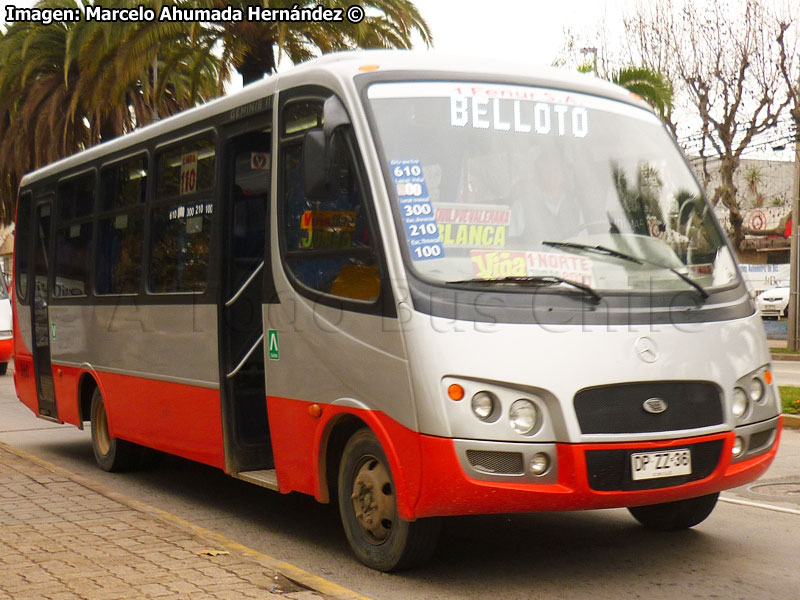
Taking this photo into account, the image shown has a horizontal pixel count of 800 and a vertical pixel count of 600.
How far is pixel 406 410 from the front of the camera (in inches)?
218

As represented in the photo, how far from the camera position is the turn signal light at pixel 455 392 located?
212 inches

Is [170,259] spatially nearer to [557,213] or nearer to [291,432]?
[291,432]

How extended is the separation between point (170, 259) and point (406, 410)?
332cm

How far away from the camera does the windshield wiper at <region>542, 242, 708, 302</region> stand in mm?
5906

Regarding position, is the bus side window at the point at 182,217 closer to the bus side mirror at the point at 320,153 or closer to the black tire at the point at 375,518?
the bus side mirror at the point at 320,153

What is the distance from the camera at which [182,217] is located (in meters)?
8.12

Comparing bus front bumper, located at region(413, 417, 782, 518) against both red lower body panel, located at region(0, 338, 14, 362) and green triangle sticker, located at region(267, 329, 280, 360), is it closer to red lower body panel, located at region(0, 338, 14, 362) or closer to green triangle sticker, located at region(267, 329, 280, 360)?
green triangle sticker, located at region(267, 329, 280, 360)

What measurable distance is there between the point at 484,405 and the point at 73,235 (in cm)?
601

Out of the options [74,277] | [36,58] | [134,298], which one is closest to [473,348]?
[134,298]

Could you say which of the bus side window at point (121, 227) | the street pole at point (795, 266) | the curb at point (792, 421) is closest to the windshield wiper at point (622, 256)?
the bus side window at point (121, 227)

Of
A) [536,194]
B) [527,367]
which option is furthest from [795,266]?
[527,367]

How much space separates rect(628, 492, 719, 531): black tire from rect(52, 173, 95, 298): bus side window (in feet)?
17.4

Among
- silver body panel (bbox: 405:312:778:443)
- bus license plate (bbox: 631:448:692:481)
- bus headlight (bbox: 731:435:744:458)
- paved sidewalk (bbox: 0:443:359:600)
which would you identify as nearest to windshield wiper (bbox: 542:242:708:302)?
silver body panel (bbox: 405:312:778:443)

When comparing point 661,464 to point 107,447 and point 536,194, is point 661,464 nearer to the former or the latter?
point 536,194
